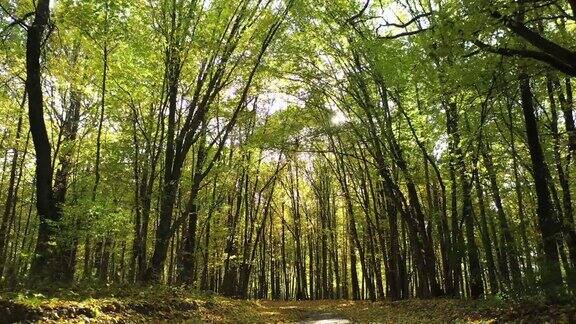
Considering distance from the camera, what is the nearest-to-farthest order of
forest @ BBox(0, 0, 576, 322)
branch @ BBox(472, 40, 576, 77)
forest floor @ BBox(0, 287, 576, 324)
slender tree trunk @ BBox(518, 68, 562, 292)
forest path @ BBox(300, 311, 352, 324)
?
forest floor @ BBox(0, 287, 576, 324), branch @ BBox(472, 40, 576, 77), forest @ BBox(0, 0, 576, 322), slender tree trunk @ BBox(518, 68, 562, 292), forest path @ BBox(300, 311, 352, 324)

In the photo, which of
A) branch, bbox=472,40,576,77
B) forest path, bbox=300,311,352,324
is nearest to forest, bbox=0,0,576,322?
branch, bbox=472,40,576,77

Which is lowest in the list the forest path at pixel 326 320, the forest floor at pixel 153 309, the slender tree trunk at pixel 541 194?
the forest path at pixel 326 320

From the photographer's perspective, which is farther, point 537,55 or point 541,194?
point 541,194

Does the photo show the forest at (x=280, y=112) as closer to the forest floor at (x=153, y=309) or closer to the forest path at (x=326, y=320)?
the forest floor at (x=153, y=309)

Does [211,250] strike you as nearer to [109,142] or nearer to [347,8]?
[109,142]

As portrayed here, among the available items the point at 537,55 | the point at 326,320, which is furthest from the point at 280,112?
the point at 537,55

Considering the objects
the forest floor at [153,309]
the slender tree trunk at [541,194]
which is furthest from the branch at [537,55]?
the forest floor at [153,309]

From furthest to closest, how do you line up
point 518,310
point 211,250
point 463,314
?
point 211,250
point 463,314
point 518,310

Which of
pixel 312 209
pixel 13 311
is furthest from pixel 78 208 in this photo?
pixel 312 209

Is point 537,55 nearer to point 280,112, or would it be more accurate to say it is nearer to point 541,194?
point 541,194

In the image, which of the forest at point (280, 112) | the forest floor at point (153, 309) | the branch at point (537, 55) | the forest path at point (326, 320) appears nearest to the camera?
the forest floor at point (153, 309)

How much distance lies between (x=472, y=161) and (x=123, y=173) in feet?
46.2

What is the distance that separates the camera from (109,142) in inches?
751

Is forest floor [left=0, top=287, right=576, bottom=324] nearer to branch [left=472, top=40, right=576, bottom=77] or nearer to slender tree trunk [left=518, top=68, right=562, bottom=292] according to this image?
slender tree trunk [left=518, top=68, right=562, bottom=292]
